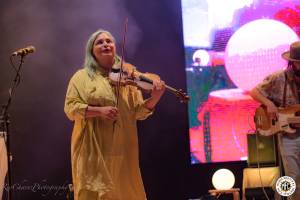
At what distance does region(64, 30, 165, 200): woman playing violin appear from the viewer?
312cm

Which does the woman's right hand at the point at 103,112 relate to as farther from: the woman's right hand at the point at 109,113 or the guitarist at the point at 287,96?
the guitarist at the point at 287,96

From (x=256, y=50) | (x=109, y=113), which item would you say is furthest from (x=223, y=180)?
(x=109, y=113)

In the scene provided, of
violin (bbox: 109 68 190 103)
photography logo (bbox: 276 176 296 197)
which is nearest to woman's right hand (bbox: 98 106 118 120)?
violin (bbox: 109 68 190 103)

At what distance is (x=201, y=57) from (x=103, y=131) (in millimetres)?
2599

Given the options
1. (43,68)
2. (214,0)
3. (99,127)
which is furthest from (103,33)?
(214,0)

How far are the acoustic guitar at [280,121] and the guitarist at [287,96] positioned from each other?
56 millimetres

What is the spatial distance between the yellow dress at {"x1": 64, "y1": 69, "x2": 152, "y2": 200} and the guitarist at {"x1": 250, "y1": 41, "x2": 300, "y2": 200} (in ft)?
5.56

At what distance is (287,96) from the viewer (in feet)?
14.6

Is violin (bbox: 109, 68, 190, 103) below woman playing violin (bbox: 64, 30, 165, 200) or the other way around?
the other way around

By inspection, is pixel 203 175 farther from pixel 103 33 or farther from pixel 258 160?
pixel 103 33

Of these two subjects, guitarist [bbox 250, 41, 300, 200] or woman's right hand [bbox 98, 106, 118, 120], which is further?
guitarist [bbox 250, 41, 300, 200]

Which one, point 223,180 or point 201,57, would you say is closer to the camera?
point 223,180

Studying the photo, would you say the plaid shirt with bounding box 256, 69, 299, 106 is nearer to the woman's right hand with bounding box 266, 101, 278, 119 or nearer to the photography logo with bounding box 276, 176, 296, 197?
the woman's right hand with bounding box 266, 101, 278, 119

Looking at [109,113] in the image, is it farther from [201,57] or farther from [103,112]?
[201,57]
